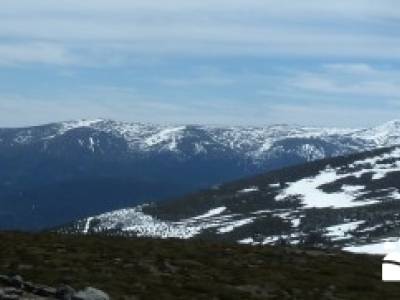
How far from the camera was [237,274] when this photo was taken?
36.9 m

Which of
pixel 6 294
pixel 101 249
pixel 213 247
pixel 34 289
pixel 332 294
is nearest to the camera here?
pixel 6 294

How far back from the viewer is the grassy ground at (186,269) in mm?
32031

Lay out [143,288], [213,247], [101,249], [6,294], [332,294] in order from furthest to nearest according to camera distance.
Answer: [213,247] → [101,249] → [332,294] → [143,288] → [6,294]

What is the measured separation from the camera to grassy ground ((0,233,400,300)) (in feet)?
105

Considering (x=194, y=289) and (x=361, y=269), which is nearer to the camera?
(x=194, y=289)

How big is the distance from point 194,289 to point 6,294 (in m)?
10.3

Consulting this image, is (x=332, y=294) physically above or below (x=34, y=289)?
below

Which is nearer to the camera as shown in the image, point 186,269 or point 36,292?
point 36,292

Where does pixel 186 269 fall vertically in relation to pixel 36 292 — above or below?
below

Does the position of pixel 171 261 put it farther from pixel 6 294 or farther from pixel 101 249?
pixel 6 294

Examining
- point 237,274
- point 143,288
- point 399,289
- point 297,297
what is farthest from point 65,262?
point 399,289

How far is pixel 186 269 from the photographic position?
36.9 metres

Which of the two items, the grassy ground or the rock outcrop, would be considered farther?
the grassy ground

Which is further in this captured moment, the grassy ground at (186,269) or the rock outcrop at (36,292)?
the grassy ground at (186,269)
